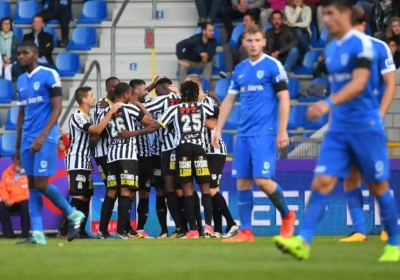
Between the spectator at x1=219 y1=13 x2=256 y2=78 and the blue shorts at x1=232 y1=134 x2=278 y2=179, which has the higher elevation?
the spectator at x1=219 y1=13 x2=256 y2=78

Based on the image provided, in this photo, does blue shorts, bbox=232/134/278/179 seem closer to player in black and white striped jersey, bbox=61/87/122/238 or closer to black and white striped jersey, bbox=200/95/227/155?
black and white striped jersey, bbox=200/95/227/155

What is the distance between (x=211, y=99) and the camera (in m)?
16.0

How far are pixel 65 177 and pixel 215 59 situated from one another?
16.6ft

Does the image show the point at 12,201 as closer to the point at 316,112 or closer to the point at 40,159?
the point at 40,159

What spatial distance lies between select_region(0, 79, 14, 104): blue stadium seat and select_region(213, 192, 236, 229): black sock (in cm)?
730

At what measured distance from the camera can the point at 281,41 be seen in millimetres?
20719

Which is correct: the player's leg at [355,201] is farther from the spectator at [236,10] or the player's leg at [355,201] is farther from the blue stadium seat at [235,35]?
the spectator at [236,10]

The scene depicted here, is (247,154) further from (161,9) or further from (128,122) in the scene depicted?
(161,9)

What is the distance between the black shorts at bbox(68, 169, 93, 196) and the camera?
16.4 metres

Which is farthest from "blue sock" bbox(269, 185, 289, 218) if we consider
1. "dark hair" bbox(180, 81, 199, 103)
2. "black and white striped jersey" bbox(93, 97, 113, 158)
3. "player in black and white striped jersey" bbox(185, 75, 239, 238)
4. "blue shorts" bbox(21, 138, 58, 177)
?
"black and white striped jersey" bbox(93, 97, 113, 158)

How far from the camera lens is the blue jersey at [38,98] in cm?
1240

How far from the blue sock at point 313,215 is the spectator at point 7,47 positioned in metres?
14.3

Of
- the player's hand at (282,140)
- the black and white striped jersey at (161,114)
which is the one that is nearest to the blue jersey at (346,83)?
the player's hand at (282,140)

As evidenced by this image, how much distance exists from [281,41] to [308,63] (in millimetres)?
815
